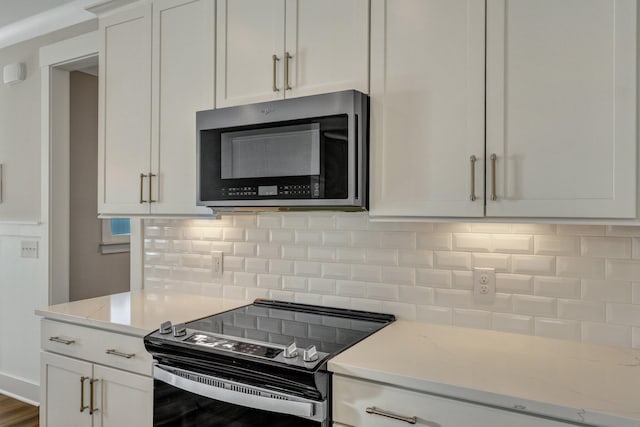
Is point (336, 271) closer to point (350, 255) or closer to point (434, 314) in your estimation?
point (350, 255)

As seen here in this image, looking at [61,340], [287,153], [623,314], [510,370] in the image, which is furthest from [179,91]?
[623,314]

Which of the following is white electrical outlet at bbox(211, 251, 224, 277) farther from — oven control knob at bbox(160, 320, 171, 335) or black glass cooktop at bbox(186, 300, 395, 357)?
oven control knob at bbox(160, 320, 171, 335)

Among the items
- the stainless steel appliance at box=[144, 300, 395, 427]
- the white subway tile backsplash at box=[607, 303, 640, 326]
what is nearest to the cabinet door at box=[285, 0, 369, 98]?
the stainless steel appliance at box=[144, 300, 395, 427]

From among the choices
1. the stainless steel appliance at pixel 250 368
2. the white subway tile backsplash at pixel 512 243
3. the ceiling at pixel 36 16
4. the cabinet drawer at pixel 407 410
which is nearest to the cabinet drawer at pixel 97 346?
the stainless steel appliance at pixel 250 368

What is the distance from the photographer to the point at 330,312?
2066 mm

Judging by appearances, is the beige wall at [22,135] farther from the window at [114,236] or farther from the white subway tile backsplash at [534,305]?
the white subway tile backsplash at [534,305]

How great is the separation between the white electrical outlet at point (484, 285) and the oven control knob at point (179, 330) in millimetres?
1098

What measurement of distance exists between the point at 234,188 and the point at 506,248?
108 cm

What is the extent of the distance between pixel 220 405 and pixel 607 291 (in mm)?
1355

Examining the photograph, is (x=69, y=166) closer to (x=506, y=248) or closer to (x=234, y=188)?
(x=234, y=188)

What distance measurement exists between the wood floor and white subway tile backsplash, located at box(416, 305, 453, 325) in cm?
264

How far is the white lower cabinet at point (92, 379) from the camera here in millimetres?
1875

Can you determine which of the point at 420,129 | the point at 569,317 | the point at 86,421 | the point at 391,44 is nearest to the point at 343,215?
the point at 420,129

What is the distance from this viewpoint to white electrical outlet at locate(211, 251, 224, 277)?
2.43 m
